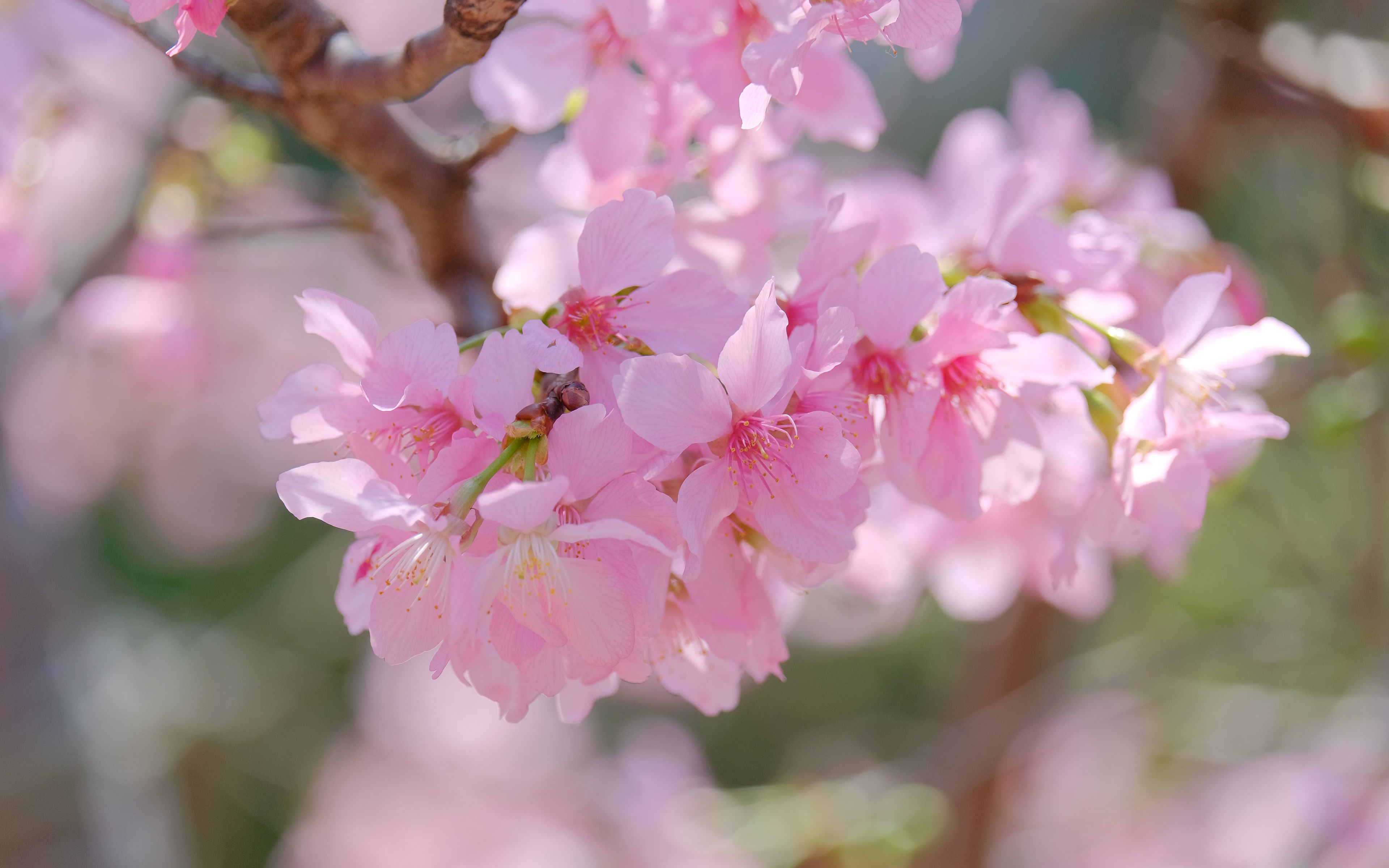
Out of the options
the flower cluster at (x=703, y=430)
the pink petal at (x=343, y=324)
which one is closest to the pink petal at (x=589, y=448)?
the flower cluster at (x=703, y=430)

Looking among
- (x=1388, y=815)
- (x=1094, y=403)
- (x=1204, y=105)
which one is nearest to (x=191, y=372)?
(x=1094, y=403)

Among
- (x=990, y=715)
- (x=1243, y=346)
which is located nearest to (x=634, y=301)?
(x=1243, y=346)

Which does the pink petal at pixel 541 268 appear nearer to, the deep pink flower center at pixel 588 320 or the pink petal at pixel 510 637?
the deep pink flower center at pixel 588 320

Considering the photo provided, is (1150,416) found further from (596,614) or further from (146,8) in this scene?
(146,8)

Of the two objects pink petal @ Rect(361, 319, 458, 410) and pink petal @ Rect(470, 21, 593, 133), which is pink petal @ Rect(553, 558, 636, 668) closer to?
pink petal @ Rect(361, 319, 458, 410)

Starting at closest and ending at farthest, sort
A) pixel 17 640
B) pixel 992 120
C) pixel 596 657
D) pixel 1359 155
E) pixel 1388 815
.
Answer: pixel 596 657 < pixel 992 120 < pixel 1359 155 < pixel 1388 815 < pixel 17 640

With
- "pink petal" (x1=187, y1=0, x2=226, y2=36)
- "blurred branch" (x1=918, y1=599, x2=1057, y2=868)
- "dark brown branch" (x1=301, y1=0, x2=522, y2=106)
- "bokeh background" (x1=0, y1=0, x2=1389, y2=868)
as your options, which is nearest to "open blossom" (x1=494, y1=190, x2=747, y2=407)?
"dark brown branch" (x1=301, y1=0, x2=522, y2=106)

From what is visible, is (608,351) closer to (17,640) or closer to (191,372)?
(191,372)
